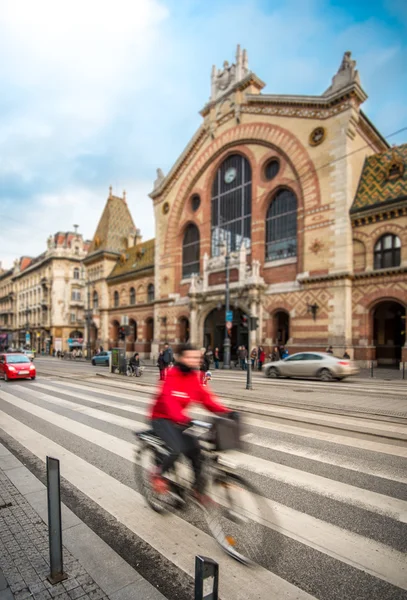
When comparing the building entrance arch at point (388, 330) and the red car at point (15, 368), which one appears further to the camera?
the building entrance arch at point (388, 330)

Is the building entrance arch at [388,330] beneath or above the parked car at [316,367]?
above

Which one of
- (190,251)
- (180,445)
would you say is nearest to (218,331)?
(190,251)

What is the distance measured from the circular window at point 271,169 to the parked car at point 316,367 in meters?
14.8

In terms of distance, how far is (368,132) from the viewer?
23.3 metres

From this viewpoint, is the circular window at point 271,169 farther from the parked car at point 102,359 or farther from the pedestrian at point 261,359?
the parked car at point 102,359

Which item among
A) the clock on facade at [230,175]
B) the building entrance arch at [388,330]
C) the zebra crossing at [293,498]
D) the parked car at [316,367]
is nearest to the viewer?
the zebra crossing at [293,498]

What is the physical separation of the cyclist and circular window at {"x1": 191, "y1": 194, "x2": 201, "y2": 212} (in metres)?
28.7

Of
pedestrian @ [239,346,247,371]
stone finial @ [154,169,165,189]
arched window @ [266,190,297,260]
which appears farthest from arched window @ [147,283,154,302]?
pedestrian @ [239,346,247,371]

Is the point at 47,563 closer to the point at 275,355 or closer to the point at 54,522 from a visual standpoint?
the point at 54,522

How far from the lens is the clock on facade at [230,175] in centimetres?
2773

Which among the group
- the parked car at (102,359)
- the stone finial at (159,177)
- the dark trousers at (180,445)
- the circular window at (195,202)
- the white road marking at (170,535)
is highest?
the stone finial at (159,177)

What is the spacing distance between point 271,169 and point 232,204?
4041mm

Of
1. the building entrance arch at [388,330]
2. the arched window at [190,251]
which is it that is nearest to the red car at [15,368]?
the arched window at [190,251]

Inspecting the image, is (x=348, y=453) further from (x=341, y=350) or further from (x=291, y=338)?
(x=291, y=338)
